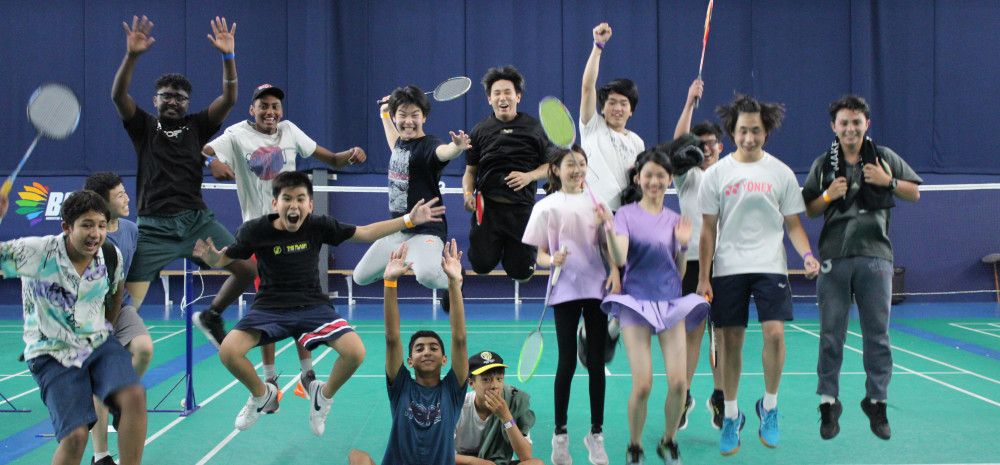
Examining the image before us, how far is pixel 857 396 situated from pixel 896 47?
1134 cm

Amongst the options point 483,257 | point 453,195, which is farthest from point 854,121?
point 453,195

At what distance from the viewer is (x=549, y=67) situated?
17.6 meters

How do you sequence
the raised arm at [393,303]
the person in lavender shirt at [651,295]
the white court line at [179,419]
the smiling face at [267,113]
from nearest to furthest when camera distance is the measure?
the raised arm at [393,303], the person in lavender shirt at [651,295], the smiling face at [267,113], the white court line at [179,419]

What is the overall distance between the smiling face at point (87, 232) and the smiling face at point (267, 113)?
2002 millimetres

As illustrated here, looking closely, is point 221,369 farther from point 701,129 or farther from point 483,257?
point 701,129

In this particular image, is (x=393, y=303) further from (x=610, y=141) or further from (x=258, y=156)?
(x=610, y=141)

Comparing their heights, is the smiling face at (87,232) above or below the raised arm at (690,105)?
below

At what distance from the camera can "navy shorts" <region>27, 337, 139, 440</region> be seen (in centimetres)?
471

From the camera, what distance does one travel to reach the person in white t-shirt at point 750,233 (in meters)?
5.54

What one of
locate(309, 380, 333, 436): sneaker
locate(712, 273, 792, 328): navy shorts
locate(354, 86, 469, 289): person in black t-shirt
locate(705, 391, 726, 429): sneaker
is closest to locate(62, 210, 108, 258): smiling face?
locate(309, 380, 333, 436): sneaker

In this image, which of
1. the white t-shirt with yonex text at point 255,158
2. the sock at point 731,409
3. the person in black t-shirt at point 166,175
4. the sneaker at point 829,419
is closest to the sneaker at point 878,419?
the sneaker at point 829,419

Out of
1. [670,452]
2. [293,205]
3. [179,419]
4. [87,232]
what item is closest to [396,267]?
[293,205]

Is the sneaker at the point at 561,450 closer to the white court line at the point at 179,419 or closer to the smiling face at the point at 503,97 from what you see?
the smiling face at the point at 503,97

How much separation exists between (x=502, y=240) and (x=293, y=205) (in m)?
1.93
